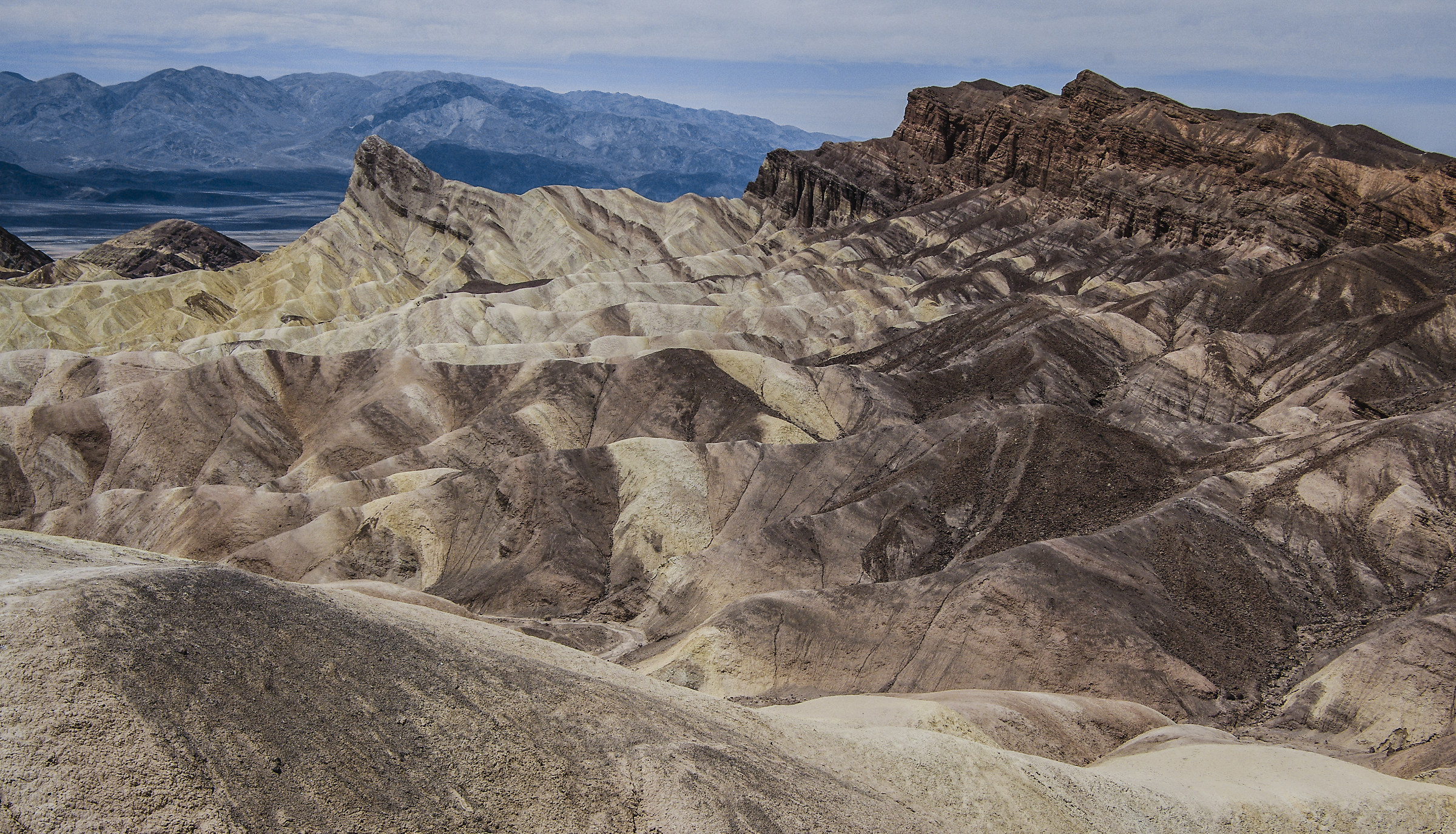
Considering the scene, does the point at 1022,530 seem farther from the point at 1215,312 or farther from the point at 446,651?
the point at 1215,312

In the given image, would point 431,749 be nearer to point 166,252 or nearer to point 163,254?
point 163,254

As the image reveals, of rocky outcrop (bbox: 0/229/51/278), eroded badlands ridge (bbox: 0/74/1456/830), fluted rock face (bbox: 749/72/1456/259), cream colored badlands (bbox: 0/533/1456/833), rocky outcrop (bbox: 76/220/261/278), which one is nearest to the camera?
cream colored badlands (bbox: 0/533/1456/833)

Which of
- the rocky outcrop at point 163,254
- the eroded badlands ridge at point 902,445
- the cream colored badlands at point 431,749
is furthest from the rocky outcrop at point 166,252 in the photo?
the cream colored badlands at point 431,749

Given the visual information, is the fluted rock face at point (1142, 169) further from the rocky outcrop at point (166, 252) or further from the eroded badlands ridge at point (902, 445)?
the rocky outcrop at point (166, 252)

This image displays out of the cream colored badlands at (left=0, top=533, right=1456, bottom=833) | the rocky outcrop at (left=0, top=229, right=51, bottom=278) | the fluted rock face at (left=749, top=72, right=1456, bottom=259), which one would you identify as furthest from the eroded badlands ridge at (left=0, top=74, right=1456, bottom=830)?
the rocky outcrop at (left=0, top=229, right=51, bottom=278)

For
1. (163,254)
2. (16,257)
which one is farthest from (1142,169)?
(16,257)

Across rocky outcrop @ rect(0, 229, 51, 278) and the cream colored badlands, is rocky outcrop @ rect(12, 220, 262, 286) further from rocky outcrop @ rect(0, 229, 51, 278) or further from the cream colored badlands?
the cream colored badlands
